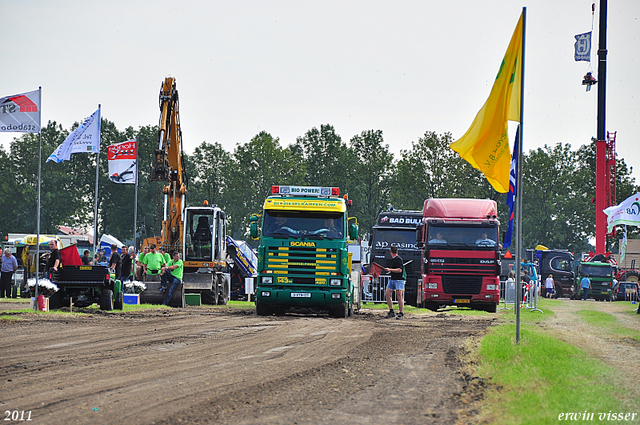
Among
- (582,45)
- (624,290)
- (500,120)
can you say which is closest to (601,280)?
(624,290)

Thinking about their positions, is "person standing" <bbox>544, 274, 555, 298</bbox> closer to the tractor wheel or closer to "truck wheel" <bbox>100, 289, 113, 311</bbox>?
the tractor wheel

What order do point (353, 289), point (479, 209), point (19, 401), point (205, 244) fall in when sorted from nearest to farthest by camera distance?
point (19, 401) → point (353, 289) → point (479, 209) → point (205, 244)

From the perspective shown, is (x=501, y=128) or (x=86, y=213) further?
(x=86, y=213)

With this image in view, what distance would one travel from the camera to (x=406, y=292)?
96.4ft

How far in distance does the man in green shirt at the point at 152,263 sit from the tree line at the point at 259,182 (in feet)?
161

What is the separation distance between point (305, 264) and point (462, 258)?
22.3 feet

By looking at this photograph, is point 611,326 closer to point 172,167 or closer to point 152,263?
point 152,263

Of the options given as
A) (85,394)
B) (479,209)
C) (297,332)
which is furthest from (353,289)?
(85,394)

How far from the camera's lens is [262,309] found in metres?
20.4

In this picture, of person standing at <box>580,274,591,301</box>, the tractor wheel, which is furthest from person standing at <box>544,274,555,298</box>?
the tractor wheel

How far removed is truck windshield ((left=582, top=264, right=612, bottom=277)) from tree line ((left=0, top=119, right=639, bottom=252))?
727 inches

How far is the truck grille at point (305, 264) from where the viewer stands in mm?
19328

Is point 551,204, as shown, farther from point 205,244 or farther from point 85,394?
point 85,394

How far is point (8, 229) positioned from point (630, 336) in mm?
81309
